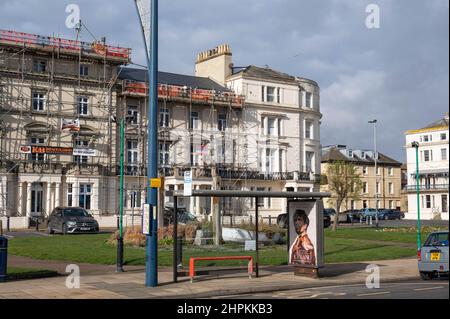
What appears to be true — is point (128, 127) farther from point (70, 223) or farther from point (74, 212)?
point (70, 223)

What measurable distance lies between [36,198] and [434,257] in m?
38.5

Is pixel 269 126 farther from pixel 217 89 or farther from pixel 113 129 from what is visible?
pixel 113 129

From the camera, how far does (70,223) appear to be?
3625 centimetres

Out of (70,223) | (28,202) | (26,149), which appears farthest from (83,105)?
(70,223)

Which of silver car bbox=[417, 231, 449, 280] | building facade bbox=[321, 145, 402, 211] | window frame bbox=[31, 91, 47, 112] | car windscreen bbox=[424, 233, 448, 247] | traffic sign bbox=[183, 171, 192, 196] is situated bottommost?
silver car bbox=[417, 231, 449, 280]

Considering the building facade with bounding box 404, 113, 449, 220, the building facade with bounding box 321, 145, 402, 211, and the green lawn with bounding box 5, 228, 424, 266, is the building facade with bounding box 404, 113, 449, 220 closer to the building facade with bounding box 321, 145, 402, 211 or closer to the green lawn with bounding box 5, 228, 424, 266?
the building facade with bounding box 321, 145, 402, 211

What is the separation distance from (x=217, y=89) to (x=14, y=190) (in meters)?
23.5

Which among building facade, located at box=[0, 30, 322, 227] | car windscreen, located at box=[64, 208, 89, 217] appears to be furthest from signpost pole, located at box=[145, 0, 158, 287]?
car windscreen, located at box=[64, 208, 89, 217]

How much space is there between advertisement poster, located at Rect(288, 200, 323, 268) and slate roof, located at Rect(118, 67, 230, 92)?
4089 centimetres

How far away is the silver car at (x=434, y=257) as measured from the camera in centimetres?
1645

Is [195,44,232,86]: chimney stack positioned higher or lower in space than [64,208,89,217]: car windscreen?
higher

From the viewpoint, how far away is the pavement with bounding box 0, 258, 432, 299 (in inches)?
544

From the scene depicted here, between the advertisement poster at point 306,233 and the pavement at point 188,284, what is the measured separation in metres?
0.57

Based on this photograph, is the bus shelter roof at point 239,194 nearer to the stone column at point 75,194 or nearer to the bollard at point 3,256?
the bollard at point 3,256
